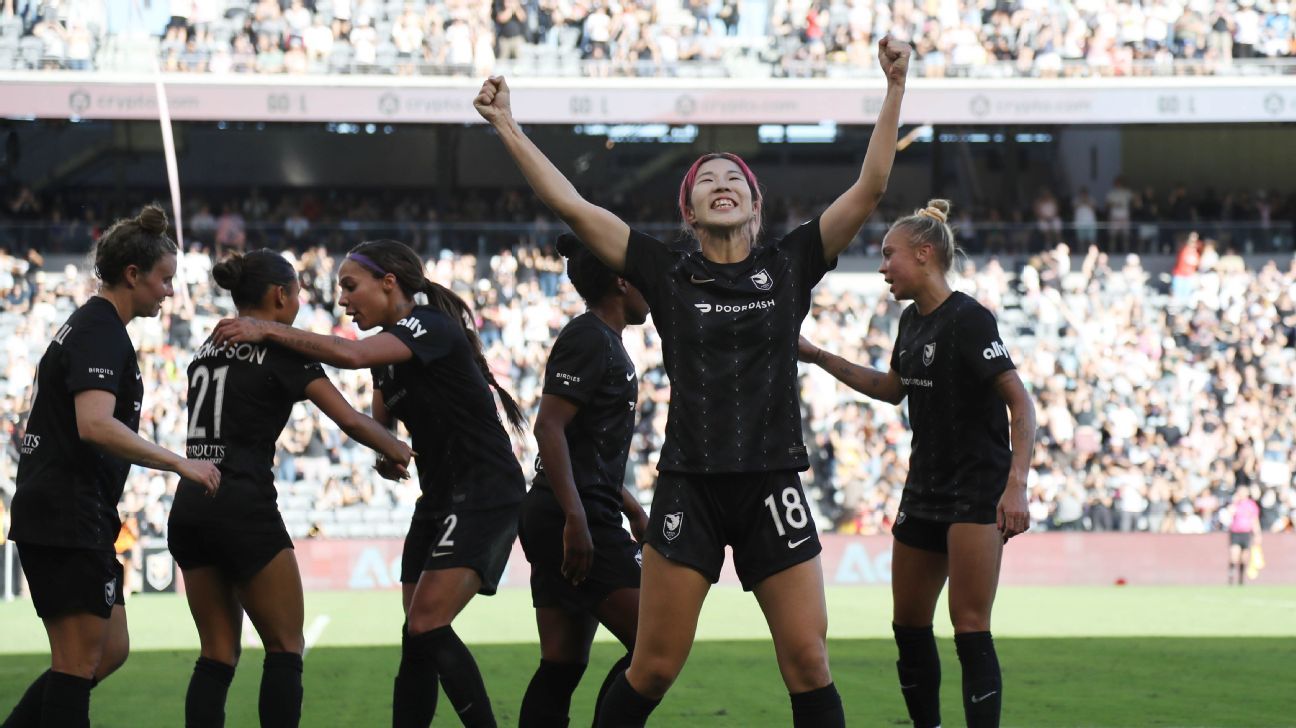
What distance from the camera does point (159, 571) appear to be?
63.8 ft

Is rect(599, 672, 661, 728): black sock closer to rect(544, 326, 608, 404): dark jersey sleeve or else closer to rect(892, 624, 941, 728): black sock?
rect(544, 326, 608, 404): dark jersey sleeve

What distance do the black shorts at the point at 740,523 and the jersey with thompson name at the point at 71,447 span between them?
206 cm

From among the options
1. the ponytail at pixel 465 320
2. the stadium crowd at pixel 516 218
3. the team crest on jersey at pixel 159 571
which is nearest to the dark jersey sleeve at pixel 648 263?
the ponytail at pixel 465 320

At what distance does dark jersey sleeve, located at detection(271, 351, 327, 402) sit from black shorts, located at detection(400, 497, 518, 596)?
72 centimetres

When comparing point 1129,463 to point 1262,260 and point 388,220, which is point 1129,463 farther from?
point 388,220

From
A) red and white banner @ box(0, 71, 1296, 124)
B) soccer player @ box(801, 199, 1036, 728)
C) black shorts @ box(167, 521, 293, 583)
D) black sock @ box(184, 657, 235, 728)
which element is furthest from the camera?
red and white banner @ box(0, 71, 1296, 124)

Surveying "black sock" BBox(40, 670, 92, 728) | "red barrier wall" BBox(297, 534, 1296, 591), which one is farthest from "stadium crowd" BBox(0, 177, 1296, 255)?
"black sock" BBox(40, 670, 92, 728)

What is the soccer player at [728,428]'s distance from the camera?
5.00 m

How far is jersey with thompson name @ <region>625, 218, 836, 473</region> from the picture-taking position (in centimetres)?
502

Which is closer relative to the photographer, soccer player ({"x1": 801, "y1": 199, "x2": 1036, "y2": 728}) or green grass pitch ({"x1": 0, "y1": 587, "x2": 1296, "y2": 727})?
soccer player ({"x1": 801, "y1": 199, "x2": 1036, "y2": 728})

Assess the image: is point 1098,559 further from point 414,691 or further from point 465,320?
point 414,691

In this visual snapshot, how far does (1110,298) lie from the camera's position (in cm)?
2539

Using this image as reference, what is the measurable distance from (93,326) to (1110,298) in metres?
21.8

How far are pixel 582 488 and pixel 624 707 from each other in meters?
1.42
